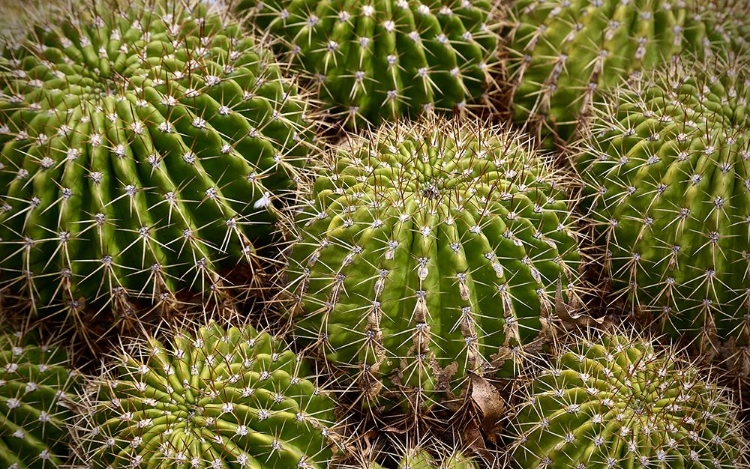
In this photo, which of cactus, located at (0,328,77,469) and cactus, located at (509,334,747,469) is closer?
cactus, located at (509,334,747,469)

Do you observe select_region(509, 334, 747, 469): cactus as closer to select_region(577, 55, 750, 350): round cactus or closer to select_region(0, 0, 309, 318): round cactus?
select_region(577, 55, 750, 350): round cactus

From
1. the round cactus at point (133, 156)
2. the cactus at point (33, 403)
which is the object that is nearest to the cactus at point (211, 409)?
the cactus at point (33, 403)

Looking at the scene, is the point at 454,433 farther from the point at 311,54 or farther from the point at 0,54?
the point at 0,54


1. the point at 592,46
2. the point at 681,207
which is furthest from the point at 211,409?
the point at 592,46

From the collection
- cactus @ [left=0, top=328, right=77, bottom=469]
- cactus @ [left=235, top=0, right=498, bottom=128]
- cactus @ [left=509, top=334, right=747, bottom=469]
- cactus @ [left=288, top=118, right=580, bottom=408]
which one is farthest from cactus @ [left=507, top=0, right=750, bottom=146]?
cactus @ [left=0, top=328, right=77, bottom=469]

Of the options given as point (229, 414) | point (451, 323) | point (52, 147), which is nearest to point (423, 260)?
point (451, 323)

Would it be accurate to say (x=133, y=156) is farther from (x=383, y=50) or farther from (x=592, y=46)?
(x=592, y=46)
